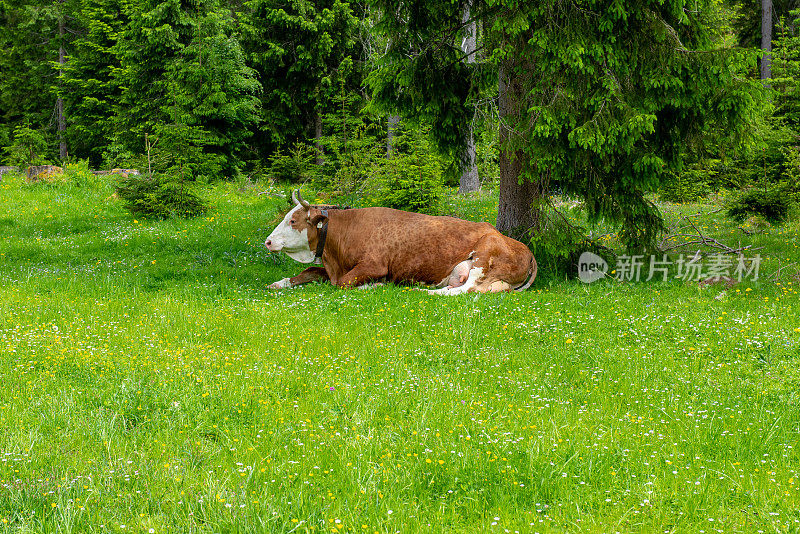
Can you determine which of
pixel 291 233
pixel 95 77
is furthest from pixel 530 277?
pixel 95 77

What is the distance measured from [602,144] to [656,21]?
2.16m

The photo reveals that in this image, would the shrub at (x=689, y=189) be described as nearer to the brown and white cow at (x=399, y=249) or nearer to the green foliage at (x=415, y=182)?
the green foliage at (x=415, y=182)

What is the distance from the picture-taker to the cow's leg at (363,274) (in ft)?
37.2

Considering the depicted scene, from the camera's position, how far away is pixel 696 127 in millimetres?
11273

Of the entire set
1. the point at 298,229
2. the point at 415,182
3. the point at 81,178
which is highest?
the point at 415,182

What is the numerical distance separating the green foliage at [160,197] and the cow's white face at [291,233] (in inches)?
337

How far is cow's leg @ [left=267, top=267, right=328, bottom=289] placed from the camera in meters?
11.3

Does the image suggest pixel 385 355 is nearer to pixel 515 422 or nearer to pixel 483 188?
pixel 515 422

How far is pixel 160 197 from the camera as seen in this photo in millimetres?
19219

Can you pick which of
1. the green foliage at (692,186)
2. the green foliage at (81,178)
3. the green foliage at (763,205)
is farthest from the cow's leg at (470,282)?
the green foliage at (81,178)

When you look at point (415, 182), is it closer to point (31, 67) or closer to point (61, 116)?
point (61, 116)

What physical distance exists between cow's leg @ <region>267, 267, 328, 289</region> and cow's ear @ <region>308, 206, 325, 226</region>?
840 millimetres

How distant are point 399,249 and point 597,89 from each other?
4.18 metres

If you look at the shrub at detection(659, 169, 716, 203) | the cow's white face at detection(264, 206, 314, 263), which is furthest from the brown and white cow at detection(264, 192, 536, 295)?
the shrub at detection(659, 169, 716, 203)
